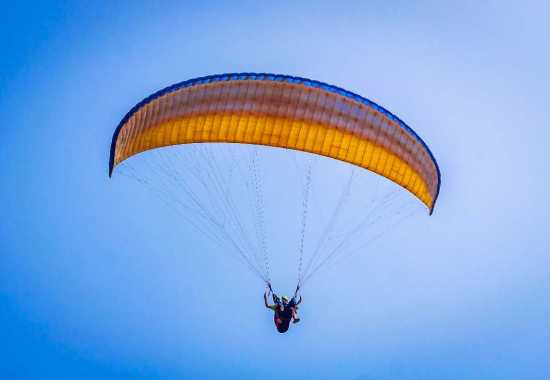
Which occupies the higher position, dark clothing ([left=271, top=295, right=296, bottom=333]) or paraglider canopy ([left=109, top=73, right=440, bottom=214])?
paraglider canopy ([left=109, top=73, right=440, bottom=214])

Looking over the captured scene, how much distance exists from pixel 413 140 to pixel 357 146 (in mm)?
1389

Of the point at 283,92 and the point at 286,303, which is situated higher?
the point at 283,92

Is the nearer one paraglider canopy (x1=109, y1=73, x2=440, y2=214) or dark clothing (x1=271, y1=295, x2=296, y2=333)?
paraglider canopy (x1=109, y1=73, x2=440, y2=214)

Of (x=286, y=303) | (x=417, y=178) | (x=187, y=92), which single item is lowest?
(x=286, y=303)

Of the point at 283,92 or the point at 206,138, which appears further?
the point at 206,138

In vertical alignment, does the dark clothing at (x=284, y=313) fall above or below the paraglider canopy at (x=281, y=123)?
below

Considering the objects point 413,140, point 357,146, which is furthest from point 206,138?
point 413,140

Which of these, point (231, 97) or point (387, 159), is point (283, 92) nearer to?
point (231, 97)

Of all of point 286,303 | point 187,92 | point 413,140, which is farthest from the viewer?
point 286,303

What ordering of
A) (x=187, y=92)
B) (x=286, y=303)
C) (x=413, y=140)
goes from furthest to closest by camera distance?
(x=286, y=303), (x=413, y=140), (x=187, y=92)

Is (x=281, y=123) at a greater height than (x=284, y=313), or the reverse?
(x=281, y=123)

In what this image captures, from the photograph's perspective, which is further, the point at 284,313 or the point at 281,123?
the point at 284,313

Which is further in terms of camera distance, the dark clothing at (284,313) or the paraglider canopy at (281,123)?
the dark clothing at (284,313)

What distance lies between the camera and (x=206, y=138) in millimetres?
16734
